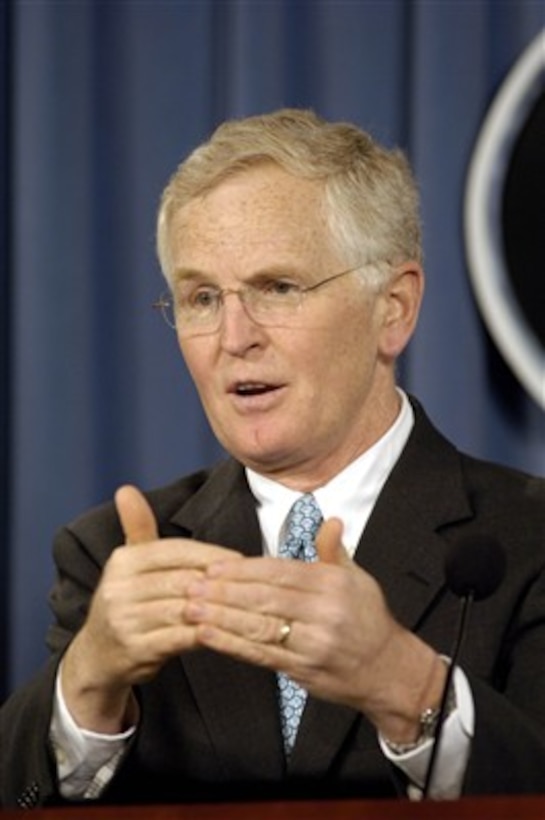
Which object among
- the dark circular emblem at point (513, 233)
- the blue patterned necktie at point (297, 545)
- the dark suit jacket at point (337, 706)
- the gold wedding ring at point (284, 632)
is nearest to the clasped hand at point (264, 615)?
the gold wedding ring at point (284, 632)

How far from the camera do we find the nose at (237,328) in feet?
5.47

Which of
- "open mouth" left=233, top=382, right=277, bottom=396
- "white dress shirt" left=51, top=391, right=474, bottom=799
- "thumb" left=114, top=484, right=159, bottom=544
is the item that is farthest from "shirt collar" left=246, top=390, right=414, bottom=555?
"thumb" left=114, top=484, right=159, bottom=544

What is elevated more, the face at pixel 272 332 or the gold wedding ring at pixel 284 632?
the face at pixel 272 332

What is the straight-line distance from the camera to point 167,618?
1.43 m

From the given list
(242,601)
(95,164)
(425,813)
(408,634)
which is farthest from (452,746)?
(95,164)

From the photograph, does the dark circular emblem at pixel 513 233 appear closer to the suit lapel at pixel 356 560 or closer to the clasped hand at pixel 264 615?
the suit lapel at pixel 356 560

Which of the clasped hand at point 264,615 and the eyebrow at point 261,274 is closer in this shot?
the clasped hand at point 264,615

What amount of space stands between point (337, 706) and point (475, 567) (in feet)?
1.05

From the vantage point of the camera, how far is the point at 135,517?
4.88 ft

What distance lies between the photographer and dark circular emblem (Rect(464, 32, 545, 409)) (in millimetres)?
2049

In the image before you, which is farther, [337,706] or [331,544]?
[337,706]

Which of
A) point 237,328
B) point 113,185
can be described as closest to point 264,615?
point 237,328

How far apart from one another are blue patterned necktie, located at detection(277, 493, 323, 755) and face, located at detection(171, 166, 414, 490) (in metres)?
0.05

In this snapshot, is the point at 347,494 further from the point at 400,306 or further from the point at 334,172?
the point at 334,172
